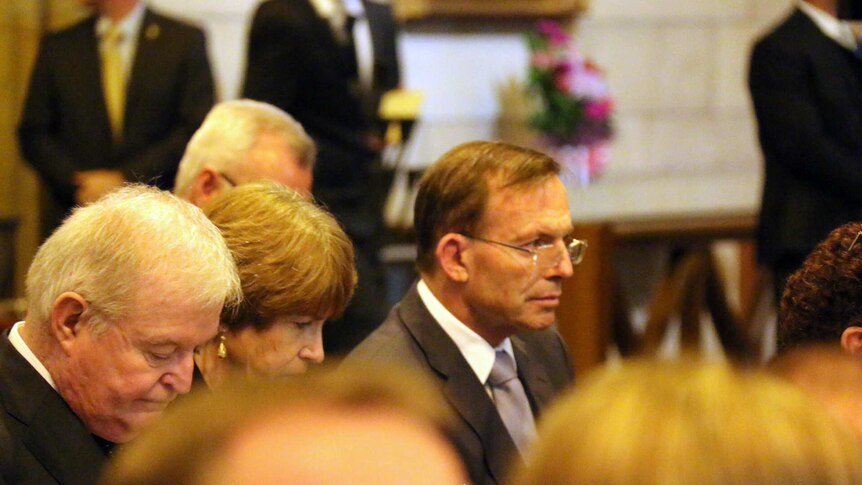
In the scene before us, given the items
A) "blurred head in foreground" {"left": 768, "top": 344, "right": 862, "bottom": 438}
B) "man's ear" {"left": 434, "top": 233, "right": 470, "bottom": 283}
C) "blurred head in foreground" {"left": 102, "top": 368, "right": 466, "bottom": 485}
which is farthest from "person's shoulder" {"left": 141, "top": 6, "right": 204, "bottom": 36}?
"blurred head in foreground" {"left": 102, "top": 368, "right": 466, "bottom": 485}

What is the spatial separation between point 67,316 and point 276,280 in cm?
53

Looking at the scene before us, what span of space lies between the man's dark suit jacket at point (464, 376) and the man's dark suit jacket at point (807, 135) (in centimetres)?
206

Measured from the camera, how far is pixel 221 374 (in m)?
2.74

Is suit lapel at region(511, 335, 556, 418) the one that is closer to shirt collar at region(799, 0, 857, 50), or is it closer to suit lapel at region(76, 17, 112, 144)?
suit lapel at region(76, 17, 112, 144)

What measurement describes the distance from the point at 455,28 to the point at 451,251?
426 cm

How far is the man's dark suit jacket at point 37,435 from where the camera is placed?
7.05 feet

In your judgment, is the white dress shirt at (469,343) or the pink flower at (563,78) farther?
the pink flower at (563,78)

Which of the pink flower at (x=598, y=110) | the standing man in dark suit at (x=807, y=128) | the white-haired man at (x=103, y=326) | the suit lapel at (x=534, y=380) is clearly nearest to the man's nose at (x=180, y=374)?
the white-haired man at (x=103, y=326)

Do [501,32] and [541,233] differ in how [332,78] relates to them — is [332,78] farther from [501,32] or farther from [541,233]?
[501,32]

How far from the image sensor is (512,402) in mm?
3098

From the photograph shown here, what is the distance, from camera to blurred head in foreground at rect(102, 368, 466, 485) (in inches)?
34.7

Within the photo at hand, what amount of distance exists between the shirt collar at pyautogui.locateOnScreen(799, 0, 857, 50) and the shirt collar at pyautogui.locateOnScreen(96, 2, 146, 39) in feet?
7.97

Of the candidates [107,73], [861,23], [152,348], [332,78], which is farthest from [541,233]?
[861,23]

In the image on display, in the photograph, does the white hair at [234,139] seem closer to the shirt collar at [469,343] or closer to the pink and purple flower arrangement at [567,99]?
the shirt collar at [469,343]
